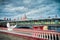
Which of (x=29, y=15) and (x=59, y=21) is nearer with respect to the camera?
(x=59, y=21)

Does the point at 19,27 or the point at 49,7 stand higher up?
the point at 49,7

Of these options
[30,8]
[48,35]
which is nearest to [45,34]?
[48,35]

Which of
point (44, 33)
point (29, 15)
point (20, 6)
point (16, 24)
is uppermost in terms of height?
point (20, 6)

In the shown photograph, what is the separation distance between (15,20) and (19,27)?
130mm

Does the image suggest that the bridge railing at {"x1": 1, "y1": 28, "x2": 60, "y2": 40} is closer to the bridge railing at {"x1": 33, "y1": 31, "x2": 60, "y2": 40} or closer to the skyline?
the bridge railing at {"x1": 33, "y1": 31, "x2": 60, "y2": 40}

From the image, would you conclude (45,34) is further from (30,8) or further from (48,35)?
(30,8)

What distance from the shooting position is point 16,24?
6.59 ft

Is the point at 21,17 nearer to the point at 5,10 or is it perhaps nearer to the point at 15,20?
the point at 15,20

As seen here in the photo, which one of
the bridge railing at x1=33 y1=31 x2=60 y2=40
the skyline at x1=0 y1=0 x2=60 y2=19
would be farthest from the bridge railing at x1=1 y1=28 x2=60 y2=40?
the skyline at x1=0 y1=0 x2=60 y2=19

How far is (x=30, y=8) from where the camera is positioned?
6.56 ft

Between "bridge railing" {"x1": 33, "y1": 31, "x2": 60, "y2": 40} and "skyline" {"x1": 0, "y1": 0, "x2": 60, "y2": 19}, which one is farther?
"skyline" {"x1": 0, "y1": 0, "x2": 60, "y2": 19}

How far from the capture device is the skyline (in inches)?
76.6

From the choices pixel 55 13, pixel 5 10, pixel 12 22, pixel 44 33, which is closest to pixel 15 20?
pixel 12 22

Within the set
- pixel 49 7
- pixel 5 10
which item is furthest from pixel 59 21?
pixel 5 10
